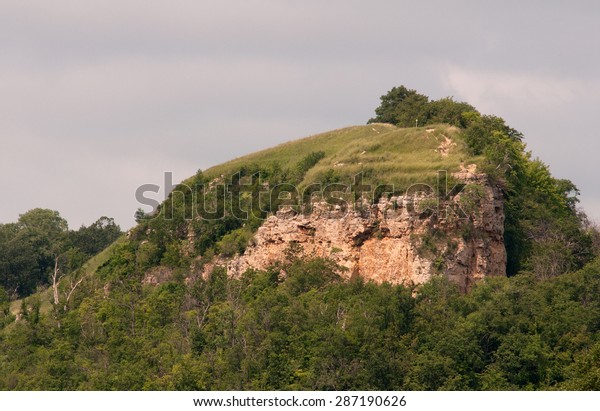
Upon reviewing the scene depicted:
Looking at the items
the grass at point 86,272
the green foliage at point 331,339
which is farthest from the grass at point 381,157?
the grass at point 86,272

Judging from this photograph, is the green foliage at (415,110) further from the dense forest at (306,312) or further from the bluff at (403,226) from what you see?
the bluff at (403,226)

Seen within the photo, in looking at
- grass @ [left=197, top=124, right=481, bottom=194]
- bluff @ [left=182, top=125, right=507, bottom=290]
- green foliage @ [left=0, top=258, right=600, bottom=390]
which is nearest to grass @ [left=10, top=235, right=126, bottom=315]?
grass @ [left=197, top=124, right=481, bottom=194]

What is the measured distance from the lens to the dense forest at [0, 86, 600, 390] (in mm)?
59625

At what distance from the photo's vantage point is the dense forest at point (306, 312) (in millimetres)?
59625

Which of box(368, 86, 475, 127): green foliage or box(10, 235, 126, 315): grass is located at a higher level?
box(368, 86, 475, 127): green foliage

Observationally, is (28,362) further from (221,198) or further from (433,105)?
(433,105)

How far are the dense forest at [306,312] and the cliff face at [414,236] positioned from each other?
1.98 ft

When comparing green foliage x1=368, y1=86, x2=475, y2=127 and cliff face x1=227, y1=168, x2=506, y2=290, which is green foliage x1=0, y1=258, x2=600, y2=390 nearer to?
cliff face x1=227, y1=168, x2=506, y2=290

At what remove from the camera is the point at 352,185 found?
6488 centimetres

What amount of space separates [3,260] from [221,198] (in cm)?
2138

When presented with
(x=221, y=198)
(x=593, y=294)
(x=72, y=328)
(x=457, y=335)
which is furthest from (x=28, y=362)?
(x=593, y=294)

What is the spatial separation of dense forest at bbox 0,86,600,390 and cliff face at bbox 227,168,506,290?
60 centimetres

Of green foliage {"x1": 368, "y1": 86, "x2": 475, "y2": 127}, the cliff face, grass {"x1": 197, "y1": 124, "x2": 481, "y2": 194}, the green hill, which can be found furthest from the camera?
green foliage {"x1": 368, "y1": 86, "x2": 475, "y2": 127}
